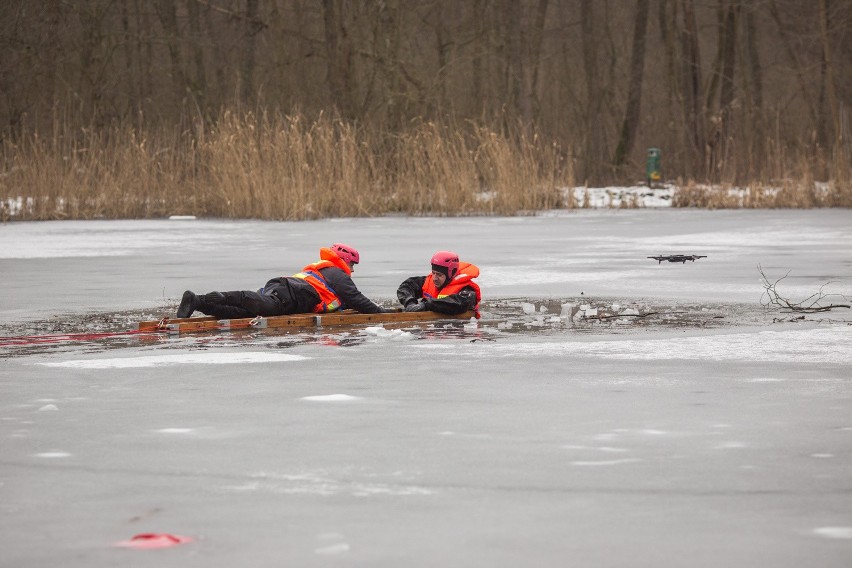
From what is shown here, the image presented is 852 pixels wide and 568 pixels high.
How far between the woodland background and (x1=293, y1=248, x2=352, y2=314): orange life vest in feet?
38.0

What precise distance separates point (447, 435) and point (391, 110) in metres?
23.1

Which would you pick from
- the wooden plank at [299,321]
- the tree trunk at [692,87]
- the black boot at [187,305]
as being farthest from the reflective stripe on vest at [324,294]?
the tree trunk at [692,87]

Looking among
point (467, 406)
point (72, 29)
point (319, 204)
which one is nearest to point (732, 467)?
point (467, 406)

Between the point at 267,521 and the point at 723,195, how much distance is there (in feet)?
66.5

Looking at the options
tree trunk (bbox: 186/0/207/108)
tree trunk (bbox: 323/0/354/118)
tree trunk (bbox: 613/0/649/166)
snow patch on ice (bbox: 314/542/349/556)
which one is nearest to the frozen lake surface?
snow patch on ice (bbox: 314/542/349/556)

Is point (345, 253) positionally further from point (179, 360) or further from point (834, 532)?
point (834, 532)

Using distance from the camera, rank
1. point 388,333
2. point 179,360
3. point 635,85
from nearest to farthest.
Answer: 1. point 179,360
2. point 388,333
3. point 635,85

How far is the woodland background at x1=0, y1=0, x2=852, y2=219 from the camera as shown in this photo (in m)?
22.1

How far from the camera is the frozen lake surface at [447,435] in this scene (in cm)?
404

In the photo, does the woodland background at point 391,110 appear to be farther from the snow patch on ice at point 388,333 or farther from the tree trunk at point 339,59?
the snow patch on ice at point 388,333

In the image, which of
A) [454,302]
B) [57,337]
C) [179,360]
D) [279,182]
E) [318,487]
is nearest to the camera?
[318,487]

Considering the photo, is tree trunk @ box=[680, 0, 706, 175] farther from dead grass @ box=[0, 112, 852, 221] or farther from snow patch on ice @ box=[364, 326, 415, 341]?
snow patch on ice @ box=[364, 326, 415, 341]

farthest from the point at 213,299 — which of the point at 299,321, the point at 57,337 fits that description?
the point at 57,337

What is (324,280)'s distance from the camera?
9602 mm
